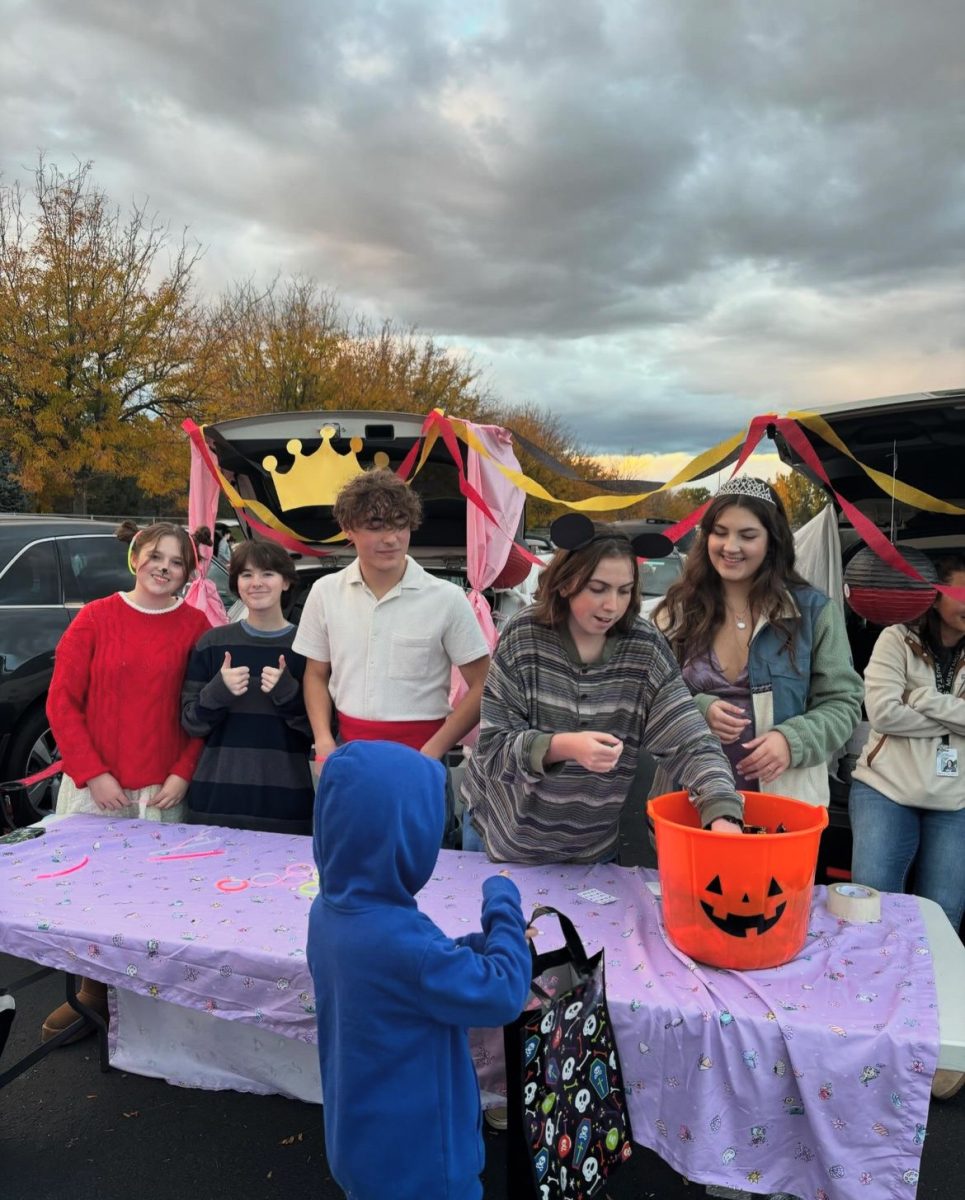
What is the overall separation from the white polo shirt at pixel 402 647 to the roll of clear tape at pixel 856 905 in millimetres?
1264

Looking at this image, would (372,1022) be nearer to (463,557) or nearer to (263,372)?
(463,557)

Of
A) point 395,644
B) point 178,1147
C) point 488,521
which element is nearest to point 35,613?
point 488,521

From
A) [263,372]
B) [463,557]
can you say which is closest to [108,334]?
[263,372]

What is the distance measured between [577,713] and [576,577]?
0.35 meters

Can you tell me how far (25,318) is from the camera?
45.0ft

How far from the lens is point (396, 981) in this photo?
4.58 feet

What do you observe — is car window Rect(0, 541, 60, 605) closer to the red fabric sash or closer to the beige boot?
the beige boot

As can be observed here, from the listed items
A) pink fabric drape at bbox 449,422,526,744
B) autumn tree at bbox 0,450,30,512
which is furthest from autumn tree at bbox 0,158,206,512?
pink fabric drape at bbox 449,422,526,744

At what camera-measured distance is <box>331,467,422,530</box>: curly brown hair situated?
2.63 metres

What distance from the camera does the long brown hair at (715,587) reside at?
2453 mm

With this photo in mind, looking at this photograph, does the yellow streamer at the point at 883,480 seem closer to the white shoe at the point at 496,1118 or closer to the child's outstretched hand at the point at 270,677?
the child's outstretched hand at the point at 270,677

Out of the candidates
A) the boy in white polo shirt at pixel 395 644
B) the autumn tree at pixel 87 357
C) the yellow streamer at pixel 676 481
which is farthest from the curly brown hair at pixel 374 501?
the autumn tree at pixel 87 357

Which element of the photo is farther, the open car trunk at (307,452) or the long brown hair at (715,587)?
the open car trunk at (307,452)

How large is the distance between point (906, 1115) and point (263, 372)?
63.3 ft
